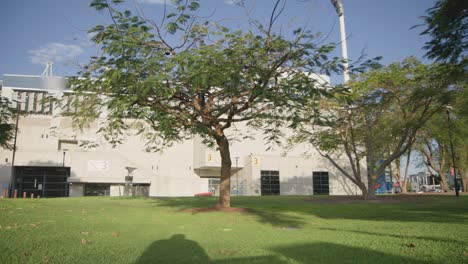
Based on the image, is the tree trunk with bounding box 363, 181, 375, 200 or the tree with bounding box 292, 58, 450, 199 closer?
the tree with bounding box 292, 58, 450, 199

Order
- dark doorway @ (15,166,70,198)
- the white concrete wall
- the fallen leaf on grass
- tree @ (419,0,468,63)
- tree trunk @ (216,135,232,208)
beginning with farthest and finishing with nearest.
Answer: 1. dark doorway @ (15,166,70,198)
2. the white concrete wall
3. tree trunk @ (216,135,232,208)
4. tree @ (419,0,468,63)
5. the fallen leaf on grass

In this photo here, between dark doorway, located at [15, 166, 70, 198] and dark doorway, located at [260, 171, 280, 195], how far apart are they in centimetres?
2986

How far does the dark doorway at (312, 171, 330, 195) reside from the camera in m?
62.7

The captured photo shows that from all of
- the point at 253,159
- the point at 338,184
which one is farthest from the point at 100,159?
the point at 338,184

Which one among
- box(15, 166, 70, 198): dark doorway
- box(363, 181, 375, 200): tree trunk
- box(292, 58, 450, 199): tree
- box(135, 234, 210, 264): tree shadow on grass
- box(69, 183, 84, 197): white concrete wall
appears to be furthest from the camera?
box(15, 166, 70, 198): dark doorway

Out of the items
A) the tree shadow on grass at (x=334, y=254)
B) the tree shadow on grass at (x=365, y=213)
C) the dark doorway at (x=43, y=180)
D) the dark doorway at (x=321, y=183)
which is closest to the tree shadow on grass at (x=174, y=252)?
the tree shadow on grass at (x=334, y=254)

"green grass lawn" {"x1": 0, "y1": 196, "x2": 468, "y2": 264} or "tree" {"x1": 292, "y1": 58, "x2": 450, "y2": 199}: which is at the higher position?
"tree" {"x1": 292, "y1": 58, "x2": 450, "y2": 199}

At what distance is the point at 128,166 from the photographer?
57.1 meters

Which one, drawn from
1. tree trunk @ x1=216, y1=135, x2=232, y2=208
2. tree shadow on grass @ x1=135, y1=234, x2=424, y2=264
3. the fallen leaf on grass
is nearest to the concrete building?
tree trunk @ x1=216, y1=135, x2=232, y2=208

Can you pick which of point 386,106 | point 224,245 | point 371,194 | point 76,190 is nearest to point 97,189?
point 76,190

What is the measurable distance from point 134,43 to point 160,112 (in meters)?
3.77

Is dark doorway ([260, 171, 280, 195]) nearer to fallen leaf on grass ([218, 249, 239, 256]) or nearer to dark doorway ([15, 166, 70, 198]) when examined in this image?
dark doorway ([15, 166, 70, 198])

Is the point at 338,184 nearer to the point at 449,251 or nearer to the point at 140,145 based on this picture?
the point at 140,145

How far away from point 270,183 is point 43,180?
3486 centimetres
